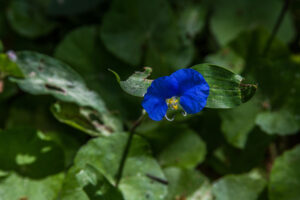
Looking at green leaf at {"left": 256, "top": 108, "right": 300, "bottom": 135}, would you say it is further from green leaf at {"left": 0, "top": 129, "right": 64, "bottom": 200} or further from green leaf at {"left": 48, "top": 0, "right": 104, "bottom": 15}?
green leaf at {"left": 48, "top": 0, "right": 104, "bottom": 15}

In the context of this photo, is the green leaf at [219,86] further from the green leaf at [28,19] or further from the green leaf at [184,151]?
the green leaf at [28,19]

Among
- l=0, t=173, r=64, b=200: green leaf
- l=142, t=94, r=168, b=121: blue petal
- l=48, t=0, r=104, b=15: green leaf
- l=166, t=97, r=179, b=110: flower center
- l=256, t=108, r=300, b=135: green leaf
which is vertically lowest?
l=0, t=173, r=64, b=200: green leaf

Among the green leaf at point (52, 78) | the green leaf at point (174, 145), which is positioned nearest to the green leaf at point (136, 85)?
the green leaf at point (52, 78)

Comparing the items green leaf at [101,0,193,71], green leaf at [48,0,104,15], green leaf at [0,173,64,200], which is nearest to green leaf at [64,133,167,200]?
green leaf at [0,173,64,200]

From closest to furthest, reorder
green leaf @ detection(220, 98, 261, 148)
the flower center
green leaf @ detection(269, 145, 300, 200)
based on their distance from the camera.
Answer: the flower center, green leaf @ detection(269, 145, 300, 200), green leaf @ detection(220, 98, 261, 148)

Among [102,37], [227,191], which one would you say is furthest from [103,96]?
[227,191]

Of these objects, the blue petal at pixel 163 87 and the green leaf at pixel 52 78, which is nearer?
the blue petal at pixel 163 87
